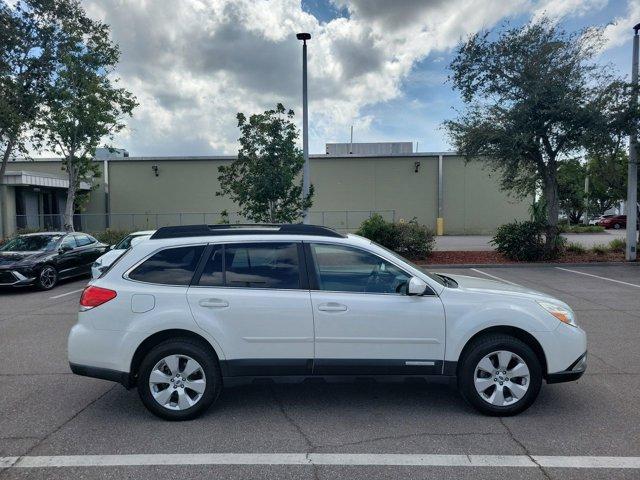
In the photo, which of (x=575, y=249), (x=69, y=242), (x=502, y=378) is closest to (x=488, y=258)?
(x=575, y=249)

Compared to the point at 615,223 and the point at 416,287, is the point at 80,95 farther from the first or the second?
the point at 615,223

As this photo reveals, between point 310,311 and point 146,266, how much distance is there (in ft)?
5.05

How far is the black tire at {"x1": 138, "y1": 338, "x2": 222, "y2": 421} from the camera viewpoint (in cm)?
390

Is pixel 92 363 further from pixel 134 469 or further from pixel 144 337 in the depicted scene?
pixel 134 469

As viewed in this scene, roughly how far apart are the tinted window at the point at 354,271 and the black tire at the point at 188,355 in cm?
120

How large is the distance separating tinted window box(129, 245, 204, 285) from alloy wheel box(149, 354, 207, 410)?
68cm

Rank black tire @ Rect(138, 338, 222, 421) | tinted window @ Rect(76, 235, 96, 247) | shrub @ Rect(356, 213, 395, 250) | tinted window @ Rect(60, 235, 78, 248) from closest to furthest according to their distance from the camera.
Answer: black tire @ Rect(138, 338, 222, 421) < tinted window @ Rect(60, 235, 78, 248) < tinted window @ Rect(76, 235, 96, 247) < shrub @ Rect(356, 213, 395, 250)

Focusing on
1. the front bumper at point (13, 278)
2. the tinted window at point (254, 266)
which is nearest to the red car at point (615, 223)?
the front bumper at point (13, 278)

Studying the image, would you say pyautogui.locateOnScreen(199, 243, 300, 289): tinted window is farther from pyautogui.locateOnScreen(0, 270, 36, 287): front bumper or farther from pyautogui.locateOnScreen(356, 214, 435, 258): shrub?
pyautogui.locateOnScreen(356, 214, 435, 258): shrub

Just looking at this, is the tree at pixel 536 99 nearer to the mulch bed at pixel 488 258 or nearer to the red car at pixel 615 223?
the mulch bed at pixel 488 258

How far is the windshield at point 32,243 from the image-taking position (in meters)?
11.8

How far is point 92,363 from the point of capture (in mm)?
3973

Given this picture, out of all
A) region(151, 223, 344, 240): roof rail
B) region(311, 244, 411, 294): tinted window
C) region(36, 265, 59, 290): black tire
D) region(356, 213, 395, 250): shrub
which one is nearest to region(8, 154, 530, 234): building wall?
region(356, 213, 395, 250): shrub

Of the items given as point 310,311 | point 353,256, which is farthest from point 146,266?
point 353,256
